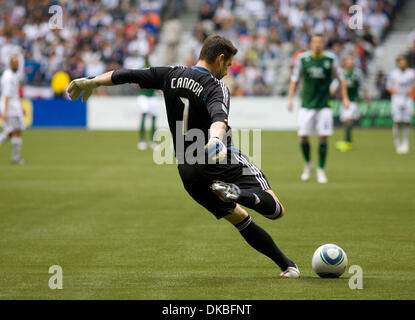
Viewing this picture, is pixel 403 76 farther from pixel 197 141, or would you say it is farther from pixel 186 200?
pixel 197 141

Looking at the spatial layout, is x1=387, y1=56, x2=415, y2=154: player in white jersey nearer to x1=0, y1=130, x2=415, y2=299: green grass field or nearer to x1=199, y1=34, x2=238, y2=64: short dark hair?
x1=0, y1=130, x2=415, y2=299: green grass field

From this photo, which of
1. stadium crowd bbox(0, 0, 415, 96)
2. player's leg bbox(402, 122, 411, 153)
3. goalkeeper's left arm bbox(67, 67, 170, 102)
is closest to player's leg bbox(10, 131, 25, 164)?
player's leg bbox(402, 122, 411, 153)

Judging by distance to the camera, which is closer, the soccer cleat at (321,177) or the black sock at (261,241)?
the black sock at (261,241)

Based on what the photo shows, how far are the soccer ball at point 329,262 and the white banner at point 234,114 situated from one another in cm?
2200

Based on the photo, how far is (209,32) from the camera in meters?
33.8

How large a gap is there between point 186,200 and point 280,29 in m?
22.4

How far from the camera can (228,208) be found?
A: 21.9 ft

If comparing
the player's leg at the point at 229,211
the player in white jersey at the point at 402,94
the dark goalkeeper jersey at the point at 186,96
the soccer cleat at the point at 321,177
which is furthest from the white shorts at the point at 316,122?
the dark goalkeeper jersey at the point at 186,96

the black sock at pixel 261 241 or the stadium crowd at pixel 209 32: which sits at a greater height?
the stadium crowd at pixel 209 32

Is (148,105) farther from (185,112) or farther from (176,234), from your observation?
(185,112)

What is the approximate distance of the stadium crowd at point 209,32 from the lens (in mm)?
32281

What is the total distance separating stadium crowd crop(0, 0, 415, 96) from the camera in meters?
32.3

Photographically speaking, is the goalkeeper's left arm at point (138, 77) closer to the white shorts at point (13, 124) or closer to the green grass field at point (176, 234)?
the green grass field at point (176, 234)
